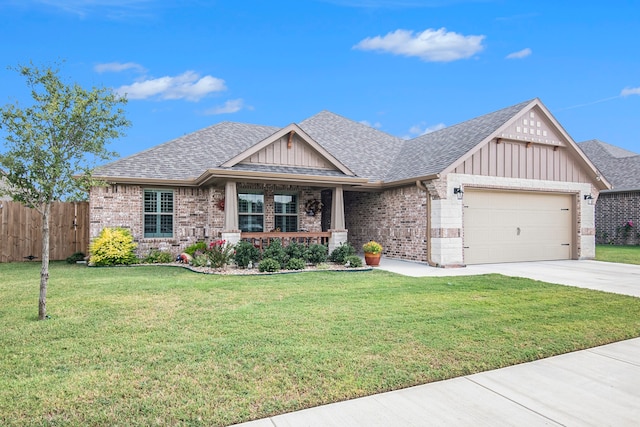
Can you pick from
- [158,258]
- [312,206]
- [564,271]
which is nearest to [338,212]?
[312,206]

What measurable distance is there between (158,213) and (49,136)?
27.6 ft

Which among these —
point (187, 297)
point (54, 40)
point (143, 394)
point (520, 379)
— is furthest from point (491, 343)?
point (54, 40)

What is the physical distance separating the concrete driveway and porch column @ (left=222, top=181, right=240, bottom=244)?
4.63 metres

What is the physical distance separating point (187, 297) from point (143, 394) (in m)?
4.15

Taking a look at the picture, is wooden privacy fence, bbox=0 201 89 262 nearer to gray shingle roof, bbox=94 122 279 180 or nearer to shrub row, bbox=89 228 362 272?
shrub row, bbox=89 228 362 272

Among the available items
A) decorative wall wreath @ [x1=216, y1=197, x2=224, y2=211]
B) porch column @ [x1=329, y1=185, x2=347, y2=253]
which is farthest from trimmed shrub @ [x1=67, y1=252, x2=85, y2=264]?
porch column @ [x1=329, y1=185, x2=347, y2=253]

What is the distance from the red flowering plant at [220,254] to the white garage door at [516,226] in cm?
775

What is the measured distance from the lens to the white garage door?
1346 cm

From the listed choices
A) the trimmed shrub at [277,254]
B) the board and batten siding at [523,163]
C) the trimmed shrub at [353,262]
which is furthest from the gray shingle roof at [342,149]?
→ the trimmed shrub at [353,262]

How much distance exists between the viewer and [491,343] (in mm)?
4707

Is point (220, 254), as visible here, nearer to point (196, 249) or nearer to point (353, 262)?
point (196, 249)

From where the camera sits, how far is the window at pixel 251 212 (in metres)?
13.8

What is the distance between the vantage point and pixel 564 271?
38.4 ft

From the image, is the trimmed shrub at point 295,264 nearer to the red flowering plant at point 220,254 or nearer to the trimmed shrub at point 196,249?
the red flowering plant at point 220,254
